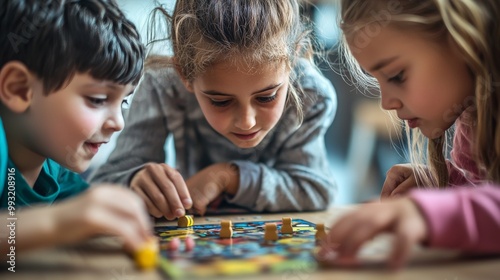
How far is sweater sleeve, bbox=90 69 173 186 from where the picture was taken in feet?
4.87

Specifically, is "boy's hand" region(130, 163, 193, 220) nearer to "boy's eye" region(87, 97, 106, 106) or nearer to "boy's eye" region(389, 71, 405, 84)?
"boy's eye" region(87, 97, 106, 106)

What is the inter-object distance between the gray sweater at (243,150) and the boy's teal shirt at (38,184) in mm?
210

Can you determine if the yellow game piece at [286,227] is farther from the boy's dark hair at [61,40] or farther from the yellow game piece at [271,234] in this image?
the boy's dark hair at [61,40]

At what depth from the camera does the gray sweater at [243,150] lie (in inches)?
54.3

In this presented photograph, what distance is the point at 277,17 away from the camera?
1.19 m

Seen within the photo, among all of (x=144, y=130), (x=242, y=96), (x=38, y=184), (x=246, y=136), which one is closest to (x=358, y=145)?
(x=144, y=130)

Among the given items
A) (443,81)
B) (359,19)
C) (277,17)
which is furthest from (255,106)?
(443,81)

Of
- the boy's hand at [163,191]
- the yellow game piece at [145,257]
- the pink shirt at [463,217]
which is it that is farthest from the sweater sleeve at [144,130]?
the pink shirt at [463,217]

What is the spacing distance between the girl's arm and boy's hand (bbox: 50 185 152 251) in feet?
2.33

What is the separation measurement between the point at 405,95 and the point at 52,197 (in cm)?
71

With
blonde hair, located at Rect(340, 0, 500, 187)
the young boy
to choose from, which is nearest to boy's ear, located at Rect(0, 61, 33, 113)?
the young boy

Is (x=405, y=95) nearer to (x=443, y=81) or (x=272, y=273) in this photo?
(x=443, y=81)

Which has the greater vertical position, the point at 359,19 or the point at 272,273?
the point at 359,19

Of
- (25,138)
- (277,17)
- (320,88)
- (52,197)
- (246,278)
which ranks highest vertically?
(277,17)
